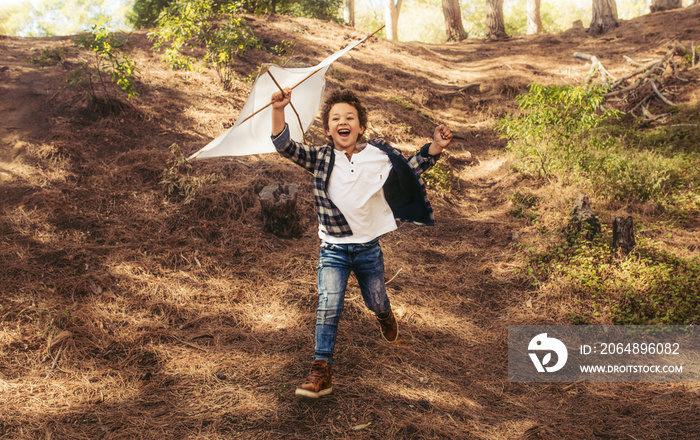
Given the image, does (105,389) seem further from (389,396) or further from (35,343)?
(389,396)

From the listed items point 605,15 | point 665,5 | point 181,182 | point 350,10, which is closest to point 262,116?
point 181,182

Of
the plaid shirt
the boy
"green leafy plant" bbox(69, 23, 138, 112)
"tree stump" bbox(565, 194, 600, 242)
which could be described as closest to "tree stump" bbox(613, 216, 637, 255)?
"tree stump" bbox(565, 194, 600, 242)

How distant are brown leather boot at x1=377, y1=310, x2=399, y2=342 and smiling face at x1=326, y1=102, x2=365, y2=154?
1.36 metres

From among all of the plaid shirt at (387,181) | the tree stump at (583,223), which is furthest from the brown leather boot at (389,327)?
the tree stump at (583,223)

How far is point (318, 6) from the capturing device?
51.2 ft

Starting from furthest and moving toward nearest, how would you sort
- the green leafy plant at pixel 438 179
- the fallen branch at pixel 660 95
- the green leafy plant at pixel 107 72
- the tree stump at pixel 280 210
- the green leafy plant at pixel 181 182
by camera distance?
the fallen branch at pixel 660 95 < the green leafy plant at pixel 438 179 < the green leafy plant at pixel 107 72 < the green leafy plant at pixel 181 182 < the tree stump at pixel 280 210

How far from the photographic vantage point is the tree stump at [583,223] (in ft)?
15.0

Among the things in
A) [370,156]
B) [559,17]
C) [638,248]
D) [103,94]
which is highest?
[559,17]

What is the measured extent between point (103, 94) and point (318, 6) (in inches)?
423

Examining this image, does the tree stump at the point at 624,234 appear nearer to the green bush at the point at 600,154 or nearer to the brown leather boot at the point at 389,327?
the green bush at the point at 600,154

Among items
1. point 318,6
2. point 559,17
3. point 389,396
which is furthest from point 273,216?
point 559,17

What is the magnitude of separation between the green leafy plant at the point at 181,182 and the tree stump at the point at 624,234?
15.1ft

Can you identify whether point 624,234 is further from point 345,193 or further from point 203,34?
point 203,34

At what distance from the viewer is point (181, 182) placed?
5477 millimetres
